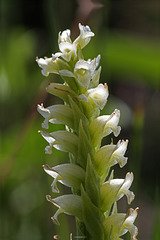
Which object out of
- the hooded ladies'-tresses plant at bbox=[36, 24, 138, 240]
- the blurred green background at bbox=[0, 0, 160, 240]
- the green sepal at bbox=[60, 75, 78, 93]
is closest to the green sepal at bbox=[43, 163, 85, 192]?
the hooded ladies'-tresses plant at bbox=[36, 24, 138, 240]

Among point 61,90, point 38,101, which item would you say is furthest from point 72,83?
point 38,101

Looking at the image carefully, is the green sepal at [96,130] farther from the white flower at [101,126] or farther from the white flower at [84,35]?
the white flower at [84,35]

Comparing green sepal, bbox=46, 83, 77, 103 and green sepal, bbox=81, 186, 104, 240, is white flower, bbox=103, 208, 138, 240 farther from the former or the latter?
green sepal, bbox=46, 83, 77, 103

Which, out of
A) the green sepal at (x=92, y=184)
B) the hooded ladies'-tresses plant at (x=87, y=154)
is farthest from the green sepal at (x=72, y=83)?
the green sepal at (x=92, y=184)

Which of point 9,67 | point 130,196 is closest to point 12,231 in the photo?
point 9,67

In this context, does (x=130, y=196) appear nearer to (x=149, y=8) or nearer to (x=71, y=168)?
(x=71, y=168)

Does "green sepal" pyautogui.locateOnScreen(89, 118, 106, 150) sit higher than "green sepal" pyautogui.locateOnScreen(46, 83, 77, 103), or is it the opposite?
"green sepal" pyautogui.locateOnScreen(46, 83, 77, 103)

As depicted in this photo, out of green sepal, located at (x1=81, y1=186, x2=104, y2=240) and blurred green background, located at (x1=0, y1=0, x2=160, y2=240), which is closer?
green sepal, located at (x1=81, y1=186, x2=104, y2=240)

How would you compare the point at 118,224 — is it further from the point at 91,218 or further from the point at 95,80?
the point at 95,80

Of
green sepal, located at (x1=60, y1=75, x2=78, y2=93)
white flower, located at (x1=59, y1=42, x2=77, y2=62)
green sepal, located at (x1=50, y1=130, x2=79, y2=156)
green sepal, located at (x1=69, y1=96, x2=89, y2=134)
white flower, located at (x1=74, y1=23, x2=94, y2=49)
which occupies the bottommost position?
green sepal, located at (x1=50, y1=130, x2=79, y2=156)
